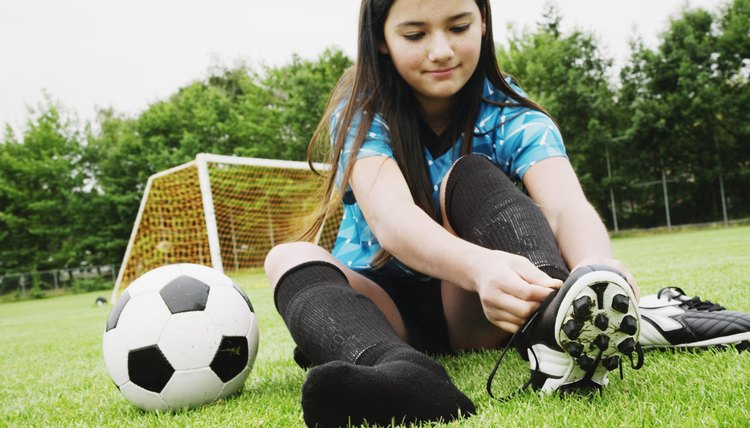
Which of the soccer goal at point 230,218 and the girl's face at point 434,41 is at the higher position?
the girl's face at point 434,41

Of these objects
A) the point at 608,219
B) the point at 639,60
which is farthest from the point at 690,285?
the point at 639,60

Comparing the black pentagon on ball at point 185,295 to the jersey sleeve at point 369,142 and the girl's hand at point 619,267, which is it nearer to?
the jersey sleeve at point 369,142

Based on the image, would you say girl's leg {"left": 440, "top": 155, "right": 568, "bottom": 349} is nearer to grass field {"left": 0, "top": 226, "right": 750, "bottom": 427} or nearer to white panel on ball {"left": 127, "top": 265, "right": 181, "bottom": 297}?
grass field {"left": 0, "top": 226, "right": 750, "bottom": 427}

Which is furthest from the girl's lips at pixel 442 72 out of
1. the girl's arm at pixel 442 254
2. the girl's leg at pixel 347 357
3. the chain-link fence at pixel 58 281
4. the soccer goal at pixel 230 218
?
the chain-link fence at pixel 58 281

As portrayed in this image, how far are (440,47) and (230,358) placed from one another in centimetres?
98

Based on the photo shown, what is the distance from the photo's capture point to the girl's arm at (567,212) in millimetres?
1353

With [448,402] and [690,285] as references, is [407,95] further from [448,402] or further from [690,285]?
[690,285]

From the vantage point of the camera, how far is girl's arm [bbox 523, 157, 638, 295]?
1353 mm

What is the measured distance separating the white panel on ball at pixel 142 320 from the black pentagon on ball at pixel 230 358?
163 millimetres

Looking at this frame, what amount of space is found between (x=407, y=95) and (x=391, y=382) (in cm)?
97

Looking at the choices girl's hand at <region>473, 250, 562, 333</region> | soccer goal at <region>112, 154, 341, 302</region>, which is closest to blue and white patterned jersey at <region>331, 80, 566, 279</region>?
girl's hand at <region>473, 250, 562, 333</region>

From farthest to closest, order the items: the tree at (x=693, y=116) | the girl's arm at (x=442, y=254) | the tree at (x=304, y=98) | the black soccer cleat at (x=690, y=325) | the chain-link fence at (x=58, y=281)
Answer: the tree at (x=304, y=98) → the chain-link fence at (x=58, y=281) → the tree at (x=693, y=116) → the black soccer cleat at (x=690, y=325) → the girl's arm at (x=442, y=254)

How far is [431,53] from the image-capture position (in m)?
1.56

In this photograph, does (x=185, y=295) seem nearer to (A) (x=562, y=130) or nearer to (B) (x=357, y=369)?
(B) (x=357, y=369)
